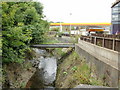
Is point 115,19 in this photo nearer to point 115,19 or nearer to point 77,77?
point 115,19

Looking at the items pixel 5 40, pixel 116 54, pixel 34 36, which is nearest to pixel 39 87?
pixel 5 40

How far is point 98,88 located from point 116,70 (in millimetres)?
1443

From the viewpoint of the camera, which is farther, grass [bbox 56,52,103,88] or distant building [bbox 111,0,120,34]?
distant building [bbox 111,0,120,34]

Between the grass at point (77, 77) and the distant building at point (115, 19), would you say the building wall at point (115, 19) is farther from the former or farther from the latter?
the grass at point (77, 77)

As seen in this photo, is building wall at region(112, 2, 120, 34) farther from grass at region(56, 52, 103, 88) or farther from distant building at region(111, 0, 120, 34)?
grass at region(56, 52, 103, 88)

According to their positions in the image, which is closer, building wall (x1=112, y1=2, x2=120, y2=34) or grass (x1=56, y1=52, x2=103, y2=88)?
grass (x1=56, y1=52, x2=103, y2=88)

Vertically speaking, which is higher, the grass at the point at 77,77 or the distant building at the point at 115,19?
the distant building at the point at 115,19

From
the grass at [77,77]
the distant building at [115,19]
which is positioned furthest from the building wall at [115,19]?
the grass at [77,77]

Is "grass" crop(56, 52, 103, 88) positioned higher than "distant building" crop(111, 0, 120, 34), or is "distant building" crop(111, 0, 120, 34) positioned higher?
"distant building" crop(111, 0, 120, 34)

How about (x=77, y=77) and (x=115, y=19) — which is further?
(x=115, y=19)

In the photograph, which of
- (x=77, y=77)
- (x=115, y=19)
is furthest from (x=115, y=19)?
(x=77, y=77)

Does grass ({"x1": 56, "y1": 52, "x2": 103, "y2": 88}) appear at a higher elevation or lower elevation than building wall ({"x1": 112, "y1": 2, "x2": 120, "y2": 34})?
lower

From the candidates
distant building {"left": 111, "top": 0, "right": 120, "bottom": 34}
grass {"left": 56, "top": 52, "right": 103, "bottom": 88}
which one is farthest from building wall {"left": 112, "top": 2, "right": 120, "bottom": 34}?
grass {"left": 56, "top": 52, "right": 103, "bottom": 88}

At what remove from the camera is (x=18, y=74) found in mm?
11031
